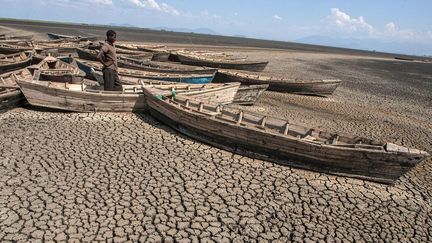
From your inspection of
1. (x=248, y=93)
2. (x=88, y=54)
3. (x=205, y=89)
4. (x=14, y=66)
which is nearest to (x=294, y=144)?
(x=205, y=89)

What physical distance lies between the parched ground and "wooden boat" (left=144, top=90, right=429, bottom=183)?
11.4 inches

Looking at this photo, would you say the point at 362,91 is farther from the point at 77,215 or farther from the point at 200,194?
the point at 77,215

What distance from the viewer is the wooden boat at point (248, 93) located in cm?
1490

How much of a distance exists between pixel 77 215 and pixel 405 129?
13590 millimetres

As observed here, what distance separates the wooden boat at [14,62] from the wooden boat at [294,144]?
10.0 metres

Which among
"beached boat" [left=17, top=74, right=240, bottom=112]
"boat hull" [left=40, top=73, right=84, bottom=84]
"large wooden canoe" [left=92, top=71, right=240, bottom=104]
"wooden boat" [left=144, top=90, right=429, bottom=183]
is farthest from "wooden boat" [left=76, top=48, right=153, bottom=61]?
"wooden boat" [left=144, top=90, right=429, bottom=183]

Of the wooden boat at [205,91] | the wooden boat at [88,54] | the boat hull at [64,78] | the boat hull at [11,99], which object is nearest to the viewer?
the boat hull at [11,99]

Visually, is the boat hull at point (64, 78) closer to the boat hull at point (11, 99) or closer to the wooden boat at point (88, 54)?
the boat hull at point (11, 99)

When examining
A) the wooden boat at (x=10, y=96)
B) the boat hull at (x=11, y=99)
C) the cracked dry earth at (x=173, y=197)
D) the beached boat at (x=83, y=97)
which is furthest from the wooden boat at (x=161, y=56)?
the cracked dry earth at (x=173, y=197)

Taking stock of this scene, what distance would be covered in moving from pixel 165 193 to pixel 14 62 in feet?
46.2

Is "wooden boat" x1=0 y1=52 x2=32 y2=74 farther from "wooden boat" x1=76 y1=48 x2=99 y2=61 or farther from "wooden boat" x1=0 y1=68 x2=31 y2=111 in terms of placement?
"wooden boat" x1=0 y1=68 x2=31 y2=111

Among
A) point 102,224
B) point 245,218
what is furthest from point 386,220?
point 102,224

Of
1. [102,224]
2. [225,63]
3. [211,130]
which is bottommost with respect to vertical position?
[102,224]

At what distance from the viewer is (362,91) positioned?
23.2 metres
